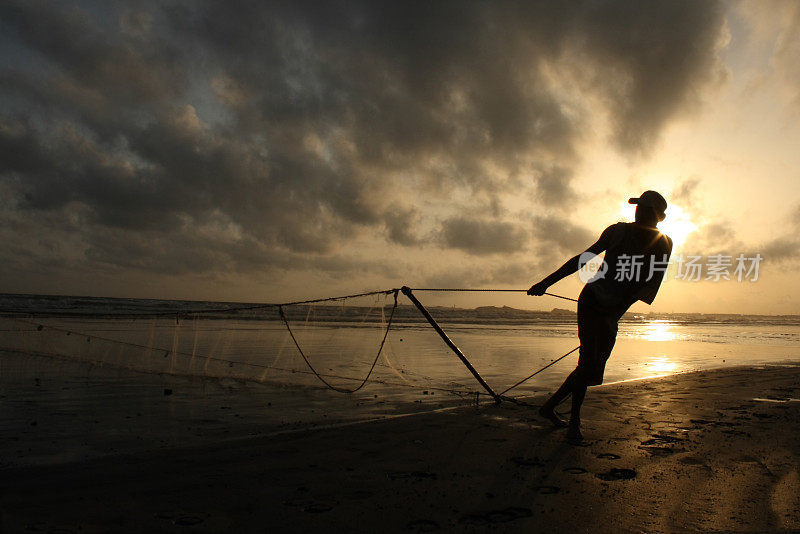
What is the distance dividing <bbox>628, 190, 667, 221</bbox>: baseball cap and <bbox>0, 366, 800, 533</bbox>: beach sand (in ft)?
7.47

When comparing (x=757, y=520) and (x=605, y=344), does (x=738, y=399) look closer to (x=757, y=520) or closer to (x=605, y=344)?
(x=605, y=344)

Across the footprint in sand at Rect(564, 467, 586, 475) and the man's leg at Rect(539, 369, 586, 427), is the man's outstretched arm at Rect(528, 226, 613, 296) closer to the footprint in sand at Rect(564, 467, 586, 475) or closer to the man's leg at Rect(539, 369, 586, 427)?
the man's leg at Rect(539, 369, 586, 427)

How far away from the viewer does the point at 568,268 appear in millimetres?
5125

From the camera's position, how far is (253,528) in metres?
2.80

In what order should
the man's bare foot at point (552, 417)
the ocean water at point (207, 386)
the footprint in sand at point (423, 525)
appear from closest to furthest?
the footprint in sand at point (423, 525) → the ocean water at point (207, 386) → the man's bare foot at point (552, 417)

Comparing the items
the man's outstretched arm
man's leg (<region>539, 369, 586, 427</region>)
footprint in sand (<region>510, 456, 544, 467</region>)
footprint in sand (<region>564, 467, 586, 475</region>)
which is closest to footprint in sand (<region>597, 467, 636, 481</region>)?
footprint in sand (<region>564, 467, 586, 475</region>)

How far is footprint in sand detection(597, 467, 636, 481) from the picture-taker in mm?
3704

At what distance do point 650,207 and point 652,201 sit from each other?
0.06 meters

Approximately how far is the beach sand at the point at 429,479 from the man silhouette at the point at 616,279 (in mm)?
699

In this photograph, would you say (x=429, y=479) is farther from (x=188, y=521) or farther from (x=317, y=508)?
(x=188, y=521)

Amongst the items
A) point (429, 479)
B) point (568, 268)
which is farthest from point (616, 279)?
point (429, 479)

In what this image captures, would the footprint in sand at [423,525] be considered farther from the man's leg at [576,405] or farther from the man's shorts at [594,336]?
the man's shorts at [594,336]

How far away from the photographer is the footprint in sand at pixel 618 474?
370 cm

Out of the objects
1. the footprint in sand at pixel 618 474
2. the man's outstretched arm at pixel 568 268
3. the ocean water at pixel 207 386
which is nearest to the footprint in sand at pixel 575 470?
the footprint in sand at pixel 618 474
